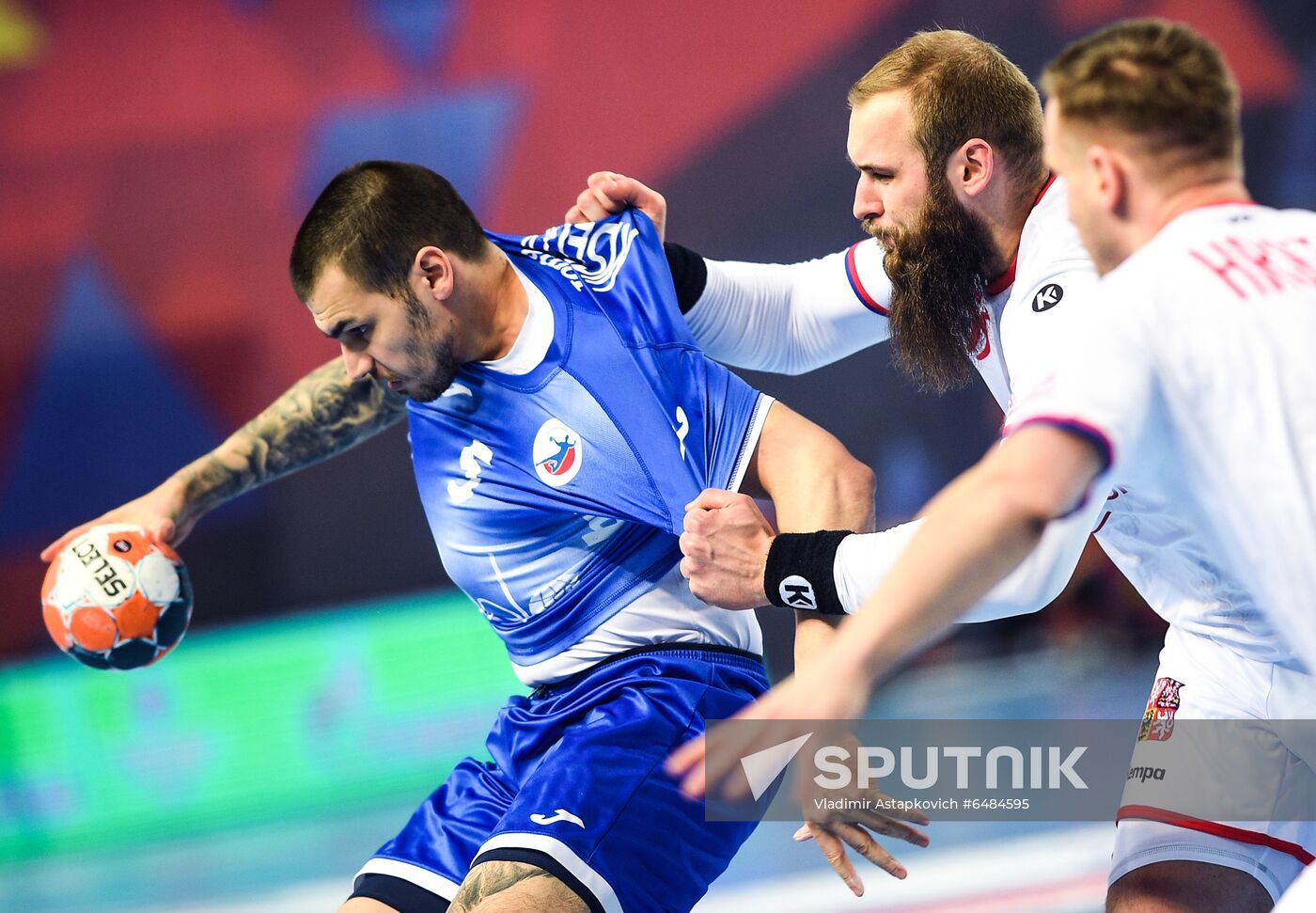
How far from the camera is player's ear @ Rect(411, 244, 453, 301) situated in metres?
3.24

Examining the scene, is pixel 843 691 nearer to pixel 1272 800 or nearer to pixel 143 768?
pixel 1272 800

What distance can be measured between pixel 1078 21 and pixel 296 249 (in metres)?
6.60

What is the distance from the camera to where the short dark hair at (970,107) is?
125 inches

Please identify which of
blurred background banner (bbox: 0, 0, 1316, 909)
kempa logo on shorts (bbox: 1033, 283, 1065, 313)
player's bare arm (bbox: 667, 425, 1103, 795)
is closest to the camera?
player's bare arm (bbox: 667, 425, 1103, 795)

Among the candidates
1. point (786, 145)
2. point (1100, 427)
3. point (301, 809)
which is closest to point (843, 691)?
point (1100, 427)

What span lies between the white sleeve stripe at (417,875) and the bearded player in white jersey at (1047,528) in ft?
3.03

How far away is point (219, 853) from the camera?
6.62 meters

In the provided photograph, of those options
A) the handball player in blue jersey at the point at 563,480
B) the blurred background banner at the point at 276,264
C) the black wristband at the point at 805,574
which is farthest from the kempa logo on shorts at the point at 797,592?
the blurred background banner at the point at 276,264

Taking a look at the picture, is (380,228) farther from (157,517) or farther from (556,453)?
(157,517)

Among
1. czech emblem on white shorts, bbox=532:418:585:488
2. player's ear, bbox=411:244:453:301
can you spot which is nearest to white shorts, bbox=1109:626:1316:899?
czech emblem on white shorts, bbox=532:418:585:488

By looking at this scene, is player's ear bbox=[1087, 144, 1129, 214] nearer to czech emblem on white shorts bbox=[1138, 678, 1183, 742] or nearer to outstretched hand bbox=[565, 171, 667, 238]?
czech emblem on white shorts bbox=[1138, 678, 1183, 742]

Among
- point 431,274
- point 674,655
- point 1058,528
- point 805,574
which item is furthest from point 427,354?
point 1058,528

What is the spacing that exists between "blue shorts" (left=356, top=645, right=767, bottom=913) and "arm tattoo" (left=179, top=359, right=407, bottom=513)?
3.22 ft

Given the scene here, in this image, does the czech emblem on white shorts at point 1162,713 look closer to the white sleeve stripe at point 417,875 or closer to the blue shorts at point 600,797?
the blue shorts at point 600,797
